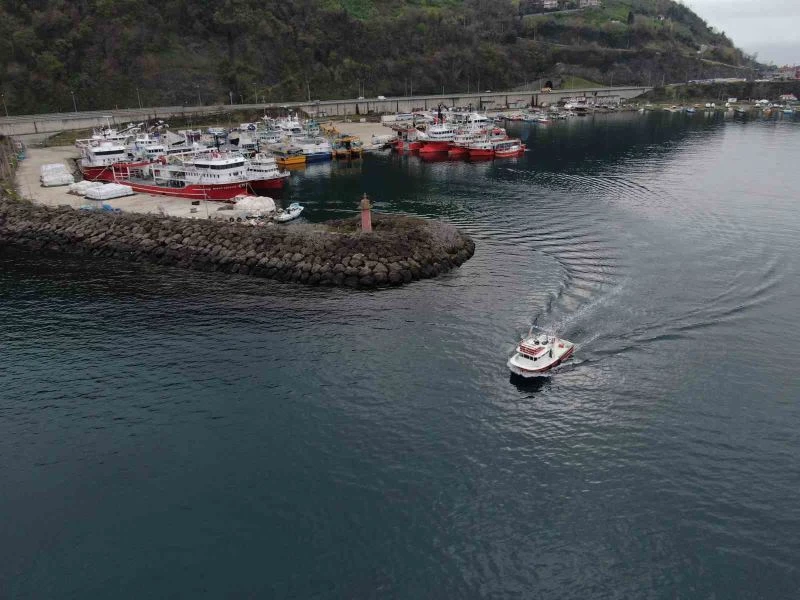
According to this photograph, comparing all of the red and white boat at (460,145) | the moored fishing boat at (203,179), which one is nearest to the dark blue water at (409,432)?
the moored fishing boat at (203,179)

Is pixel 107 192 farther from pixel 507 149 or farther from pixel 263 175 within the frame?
pixel 507 149

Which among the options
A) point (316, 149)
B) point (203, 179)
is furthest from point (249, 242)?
point (316, 149)

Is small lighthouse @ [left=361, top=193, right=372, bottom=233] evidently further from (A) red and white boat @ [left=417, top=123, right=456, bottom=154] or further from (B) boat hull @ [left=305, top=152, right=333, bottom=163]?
(A) red and white boat @ [left=417, top=123, right=456, bottom=154]

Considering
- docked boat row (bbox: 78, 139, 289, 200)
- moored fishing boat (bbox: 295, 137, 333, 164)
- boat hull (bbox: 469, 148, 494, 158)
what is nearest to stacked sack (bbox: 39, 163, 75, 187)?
docked boat row (bbox: 78, 139, 289, 200)

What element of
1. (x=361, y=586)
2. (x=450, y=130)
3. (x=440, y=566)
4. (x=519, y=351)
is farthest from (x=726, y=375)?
(x=450, y=130)

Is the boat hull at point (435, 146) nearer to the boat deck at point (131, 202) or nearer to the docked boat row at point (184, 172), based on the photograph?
the docked boat row at point (184, 172)

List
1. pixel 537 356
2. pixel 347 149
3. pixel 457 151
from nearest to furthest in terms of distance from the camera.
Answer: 1. pixel 537 356
2. pixel 347 149
3. pixel 457 151

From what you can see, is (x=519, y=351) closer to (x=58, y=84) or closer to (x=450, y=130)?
(x=450, y=130)
